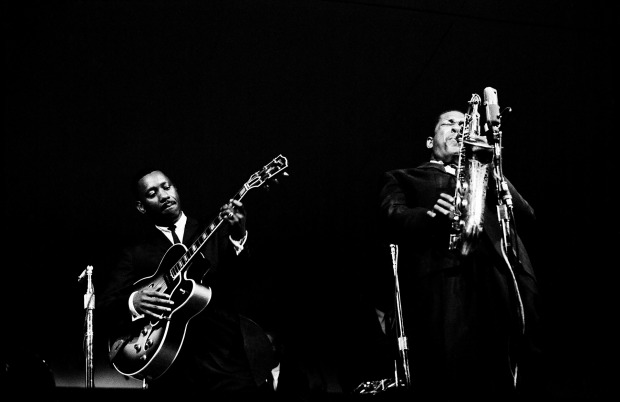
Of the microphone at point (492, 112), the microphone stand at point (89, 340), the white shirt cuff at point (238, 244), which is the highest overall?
the microphone at point (492, 112)

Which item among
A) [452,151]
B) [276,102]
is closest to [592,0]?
[452,151]

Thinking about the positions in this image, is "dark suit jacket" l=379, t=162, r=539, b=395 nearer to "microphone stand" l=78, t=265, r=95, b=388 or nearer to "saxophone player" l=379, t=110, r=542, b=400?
"saxophone player" l=379, t=110, r=542, b=400

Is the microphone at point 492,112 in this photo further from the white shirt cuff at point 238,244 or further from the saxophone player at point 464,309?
the white shirt cuff at point 238,244

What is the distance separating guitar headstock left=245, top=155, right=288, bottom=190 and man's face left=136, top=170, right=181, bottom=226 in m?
0.46

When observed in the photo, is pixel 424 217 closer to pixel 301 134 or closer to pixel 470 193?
pixel 470 193

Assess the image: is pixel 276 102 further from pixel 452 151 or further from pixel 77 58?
pixel 452 151

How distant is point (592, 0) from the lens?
186 inches

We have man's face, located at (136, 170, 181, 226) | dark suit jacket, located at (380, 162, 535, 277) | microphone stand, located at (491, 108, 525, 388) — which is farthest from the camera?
man's face, located at (136, 170, 181, 226)

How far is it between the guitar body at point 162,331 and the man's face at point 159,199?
0.31 m

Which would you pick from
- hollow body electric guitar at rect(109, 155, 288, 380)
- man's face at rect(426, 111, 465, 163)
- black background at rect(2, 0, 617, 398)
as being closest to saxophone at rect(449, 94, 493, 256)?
man's face at rect(426, 111, 465, 163)

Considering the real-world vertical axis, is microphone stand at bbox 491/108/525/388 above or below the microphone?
below

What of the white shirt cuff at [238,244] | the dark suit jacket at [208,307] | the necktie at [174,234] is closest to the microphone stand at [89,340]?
the dark suit jacket at [208,307]

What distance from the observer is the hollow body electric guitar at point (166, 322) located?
3826 millimetres

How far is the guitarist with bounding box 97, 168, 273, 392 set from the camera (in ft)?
12.5
